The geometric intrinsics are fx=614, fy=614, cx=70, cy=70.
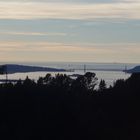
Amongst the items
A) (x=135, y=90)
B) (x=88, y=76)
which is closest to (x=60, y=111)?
(x=135, y=90)

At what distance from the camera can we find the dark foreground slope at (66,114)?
27.2 meters

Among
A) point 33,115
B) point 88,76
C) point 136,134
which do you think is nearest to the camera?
point 136,134

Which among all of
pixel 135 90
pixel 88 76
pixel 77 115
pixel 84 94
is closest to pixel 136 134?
pixel 77 115

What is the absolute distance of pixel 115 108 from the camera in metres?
30.9

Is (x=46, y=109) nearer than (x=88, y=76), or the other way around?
(x=46, y=109)

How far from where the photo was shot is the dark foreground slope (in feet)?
89.1

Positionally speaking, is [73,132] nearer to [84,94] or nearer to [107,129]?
[107,129]

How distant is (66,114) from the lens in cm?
2891

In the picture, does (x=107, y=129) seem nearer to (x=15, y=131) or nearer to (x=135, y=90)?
(x=15, y=131)

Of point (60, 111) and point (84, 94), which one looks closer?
point (60, 111)

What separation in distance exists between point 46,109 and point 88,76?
26.1 meters

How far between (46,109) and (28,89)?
329 cm

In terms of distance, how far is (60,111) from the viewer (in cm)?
2938

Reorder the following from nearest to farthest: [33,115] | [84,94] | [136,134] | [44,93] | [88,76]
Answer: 1. [136,134]
2. [33,115]
3. [44,93]
4. [84,94]
5. [88,76]
